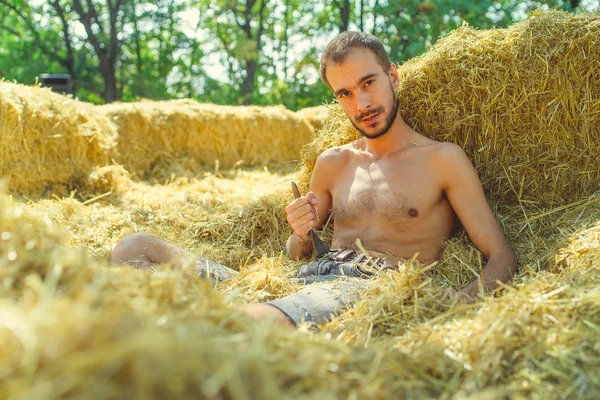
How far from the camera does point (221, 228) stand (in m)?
3.59

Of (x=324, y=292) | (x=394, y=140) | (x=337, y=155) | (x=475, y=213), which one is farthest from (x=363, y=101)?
(x=324, y=292)

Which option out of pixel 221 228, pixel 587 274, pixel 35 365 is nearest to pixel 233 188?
pixel 221 228

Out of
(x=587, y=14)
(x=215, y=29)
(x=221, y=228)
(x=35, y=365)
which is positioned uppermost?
(x=215, y=29)

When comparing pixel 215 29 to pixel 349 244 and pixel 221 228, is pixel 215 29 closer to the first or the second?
pixel 221 228

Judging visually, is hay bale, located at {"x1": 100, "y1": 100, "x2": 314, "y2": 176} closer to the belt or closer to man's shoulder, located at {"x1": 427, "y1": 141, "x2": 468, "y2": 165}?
the belt

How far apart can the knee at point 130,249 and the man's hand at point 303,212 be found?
75 cm

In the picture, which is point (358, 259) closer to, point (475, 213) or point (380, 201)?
point (380, 201)

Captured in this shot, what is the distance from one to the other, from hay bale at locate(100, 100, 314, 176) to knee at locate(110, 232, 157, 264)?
3.03 metres

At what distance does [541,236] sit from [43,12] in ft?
41.1

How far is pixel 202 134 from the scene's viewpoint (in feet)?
20.4

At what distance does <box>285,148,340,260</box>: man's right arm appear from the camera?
2.58 m

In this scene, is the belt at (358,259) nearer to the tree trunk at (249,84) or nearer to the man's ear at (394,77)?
the man's ear at (394,77)

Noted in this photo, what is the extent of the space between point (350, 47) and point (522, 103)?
102cm

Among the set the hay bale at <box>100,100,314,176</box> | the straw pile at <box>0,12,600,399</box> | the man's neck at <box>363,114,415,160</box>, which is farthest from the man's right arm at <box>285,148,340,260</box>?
the hay bale at <box>100,100,314,176</box>
